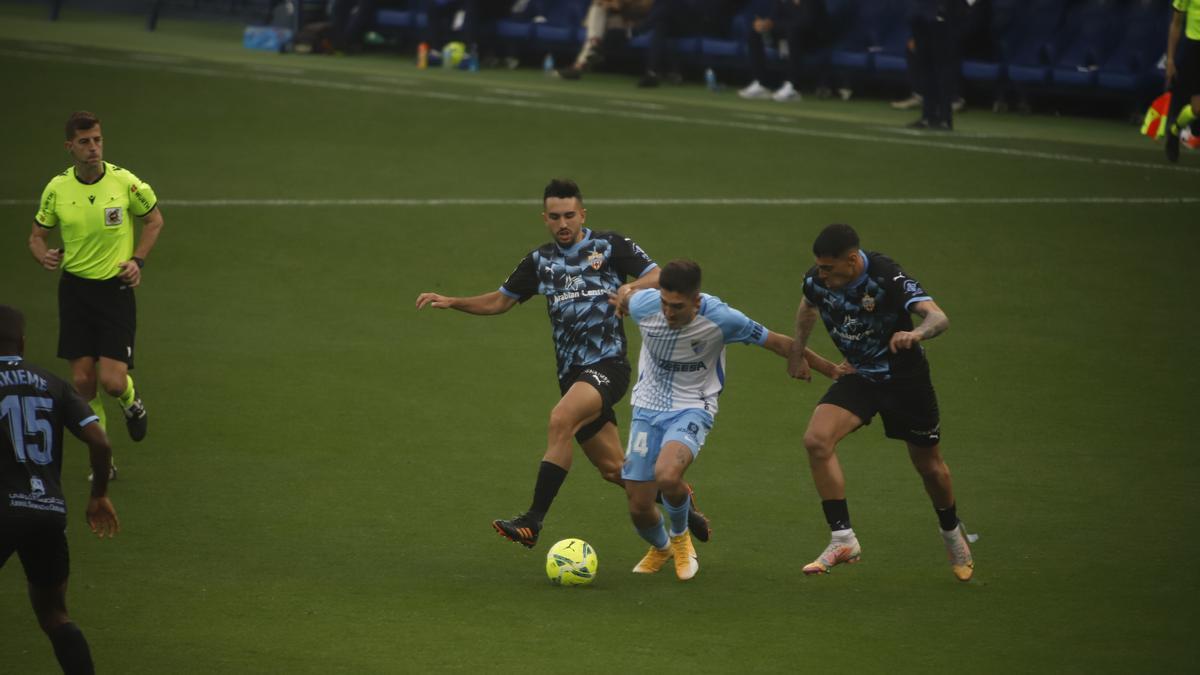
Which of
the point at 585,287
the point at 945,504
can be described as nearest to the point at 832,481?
the point at 945,504

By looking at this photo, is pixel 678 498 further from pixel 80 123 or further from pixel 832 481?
pixel 80 123

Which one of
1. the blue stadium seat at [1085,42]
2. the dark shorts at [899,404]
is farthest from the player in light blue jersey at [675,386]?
the blue stadium seat at [1085,42]

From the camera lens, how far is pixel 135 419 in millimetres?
12344

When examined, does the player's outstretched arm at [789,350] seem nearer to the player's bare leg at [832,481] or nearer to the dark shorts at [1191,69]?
the player's bare leg at [832,481]

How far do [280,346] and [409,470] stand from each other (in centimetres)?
405

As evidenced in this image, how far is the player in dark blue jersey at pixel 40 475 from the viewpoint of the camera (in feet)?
25.0

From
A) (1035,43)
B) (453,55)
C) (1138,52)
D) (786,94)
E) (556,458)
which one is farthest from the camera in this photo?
(453,55)

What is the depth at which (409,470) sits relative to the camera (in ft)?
40.9

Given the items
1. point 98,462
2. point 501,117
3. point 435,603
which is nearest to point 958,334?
point 435,603

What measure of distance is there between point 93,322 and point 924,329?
6.10 metres

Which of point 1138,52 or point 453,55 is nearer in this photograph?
point 1138,52

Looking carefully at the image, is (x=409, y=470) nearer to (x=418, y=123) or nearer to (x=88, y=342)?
(x=88, y=342)

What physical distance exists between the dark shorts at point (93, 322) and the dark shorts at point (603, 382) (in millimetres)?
3531

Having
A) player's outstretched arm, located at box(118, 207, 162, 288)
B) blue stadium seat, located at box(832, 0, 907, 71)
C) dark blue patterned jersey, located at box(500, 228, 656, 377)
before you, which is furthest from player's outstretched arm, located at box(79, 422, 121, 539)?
blue stadium seat, located at box(832, 0, 907, 71)
